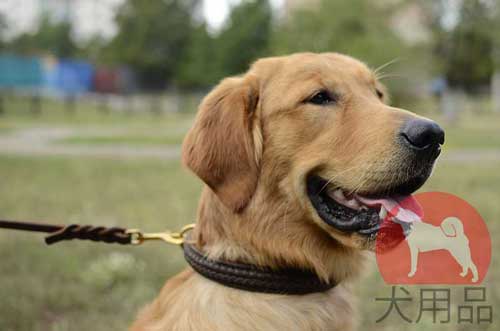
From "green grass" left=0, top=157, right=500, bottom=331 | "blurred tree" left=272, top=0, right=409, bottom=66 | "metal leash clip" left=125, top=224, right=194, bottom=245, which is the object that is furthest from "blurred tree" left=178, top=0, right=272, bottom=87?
"metal leash clip" left=125, top=224, right=194, bottom=245

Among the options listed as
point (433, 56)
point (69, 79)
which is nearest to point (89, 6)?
point (69, 79)

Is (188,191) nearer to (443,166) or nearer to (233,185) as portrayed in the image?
(443,166)

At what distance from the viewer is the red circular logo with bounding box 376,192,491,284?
3.20 metres

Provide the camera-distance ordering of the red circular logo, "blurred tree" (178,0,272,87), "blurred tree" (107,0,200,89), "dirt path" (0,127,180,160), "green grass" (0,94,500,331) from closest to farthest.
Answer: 1. the red circular logo
2. "green grass" (0,94,500,331)
3. "dirt path" (0,127,180,160)
4. "blurred tree" (178,0,272,87)
5. "blurred tree" (107,0,200,89)

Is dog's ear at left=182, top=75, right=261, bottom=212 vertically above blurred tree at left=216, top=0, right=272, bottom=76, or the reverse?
dog's ear at left=182, top=75, right=261, bottom=212

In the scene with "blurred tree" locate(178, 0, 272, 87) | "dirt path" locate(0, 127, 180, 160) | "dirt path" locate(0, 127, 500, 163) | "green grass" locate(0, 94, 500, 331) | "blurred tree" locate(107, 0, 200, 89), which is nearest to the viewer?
Answer: "green grass" locate(0, 94, 500, 331)

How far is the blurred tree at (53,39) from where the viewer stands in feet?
216

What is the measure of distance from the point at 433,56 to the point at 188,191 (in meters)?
25.0

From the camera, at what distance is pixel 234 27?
26.5 m

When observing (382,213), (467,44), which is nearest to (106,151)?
(382,213)

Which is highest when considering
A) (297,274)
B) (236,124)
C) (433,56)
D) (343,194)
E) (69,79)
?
(236,124)

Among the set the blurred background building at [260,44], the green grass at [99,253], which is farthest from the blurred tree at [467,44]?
the green grass at [99,253]

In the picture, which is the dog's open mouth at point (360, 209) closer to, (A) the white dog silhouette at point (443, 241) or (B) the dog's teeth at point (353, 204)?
(B) the dog's teeth at point (353, 204)

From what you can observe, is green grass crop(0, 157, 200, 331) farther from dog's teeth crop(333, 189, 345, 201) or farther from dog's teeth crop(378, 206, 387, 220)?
dog's teeth crop(378, 206, 387, 220)
